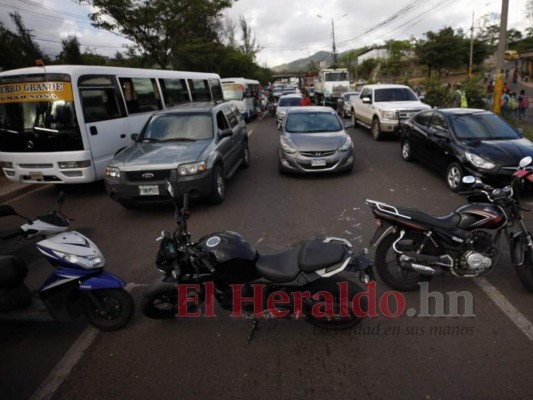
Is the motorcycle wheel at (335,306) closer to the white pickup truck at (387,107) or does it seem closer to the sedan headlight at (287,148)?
the sedan headlight at (287,148)

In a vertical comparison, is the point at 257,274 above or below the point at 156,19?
below

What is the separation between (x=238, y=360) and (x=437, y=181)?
6.37 metres

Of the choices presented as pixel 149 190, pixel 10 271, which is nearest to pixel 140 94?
pixel 149 190

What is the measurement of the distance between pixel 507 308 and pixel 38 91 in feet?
26.2

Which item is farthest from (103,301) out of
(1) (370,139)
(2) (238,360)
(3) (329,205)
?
(1) (370,139)

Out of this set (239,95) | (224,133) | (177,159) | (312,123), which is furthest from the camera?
(239,95)

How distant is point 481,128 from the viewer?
24.2 feet

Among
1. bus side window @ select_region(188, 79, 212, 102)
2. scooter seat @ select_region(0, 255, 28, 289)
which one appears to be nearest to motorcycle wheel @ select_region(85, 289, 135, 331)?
scooter seat @ select_region(0, 255, 28, 289)

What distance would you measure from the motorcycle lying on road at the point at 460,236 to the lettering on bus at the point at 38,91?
6.24 meters

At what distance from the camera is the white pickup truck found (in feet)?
39.8

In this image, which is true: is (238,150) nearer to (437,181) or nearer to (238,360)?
(437,181)

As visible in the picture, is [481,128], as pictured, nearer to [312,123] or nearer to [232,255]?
[312,123]

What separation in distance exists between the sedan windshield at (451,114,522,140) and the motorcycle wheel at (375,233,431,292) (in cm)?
448

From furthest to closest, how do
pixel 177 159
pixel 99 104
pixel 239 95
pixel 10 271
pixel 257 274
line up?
pixel 239 95 → pixel 99 104 → pixel 177 159 → pixel 10 271 → pixel 257 274
